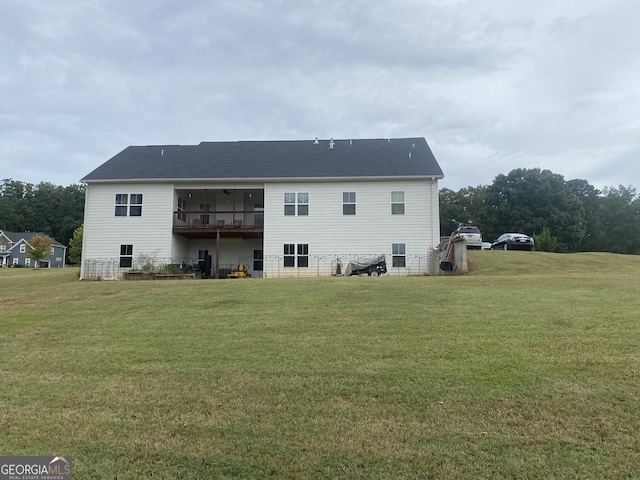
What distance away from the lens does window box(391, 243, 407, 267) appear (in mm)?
21752

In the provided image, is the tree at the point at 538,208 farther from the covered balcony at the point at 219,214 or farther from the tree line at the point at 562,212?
the covered balcony at the point at 219,214

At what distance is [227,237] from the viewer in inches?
984

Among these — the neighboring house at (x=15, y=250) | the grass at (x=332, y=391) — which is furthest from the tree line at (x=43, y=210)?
the grass at (x=332, y=391)

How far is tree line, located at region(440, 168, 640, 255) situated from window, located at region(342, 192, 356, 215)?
33.1 meters

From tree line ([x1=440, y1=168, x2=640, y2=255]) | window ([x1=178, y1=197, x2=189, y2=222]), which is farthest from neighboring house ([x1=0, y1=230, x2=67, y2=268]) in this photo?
tree line ([x1=440, y1=168, x2=640, y2=255])

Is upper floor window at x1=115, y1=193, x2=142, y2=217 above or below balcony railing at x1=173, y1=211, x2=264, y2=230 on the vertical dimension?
above

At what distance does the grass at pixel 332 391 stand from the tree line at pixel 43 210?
7683 centimetres

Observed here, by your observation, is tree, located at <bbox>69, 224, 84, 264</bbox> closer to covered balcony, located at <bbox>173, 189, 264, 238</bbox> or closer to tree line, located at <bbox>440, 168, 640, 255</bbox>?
covered balcony, located at <bbox>173, 189, 264, 238</bbox>

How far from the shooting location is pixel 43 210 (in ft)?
254

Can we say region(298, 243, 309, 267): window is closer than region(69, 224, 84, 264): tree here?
Yes

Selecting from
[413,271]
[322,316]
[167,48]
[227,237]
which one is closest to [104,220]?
[227,237]

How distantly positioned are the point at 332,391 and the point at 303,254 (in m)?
17.6

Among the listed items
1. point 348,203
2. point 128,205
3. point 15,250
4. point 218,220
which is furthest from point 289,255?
point 15,250

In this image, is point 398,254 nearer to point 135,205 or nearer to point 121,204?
point 135,205
